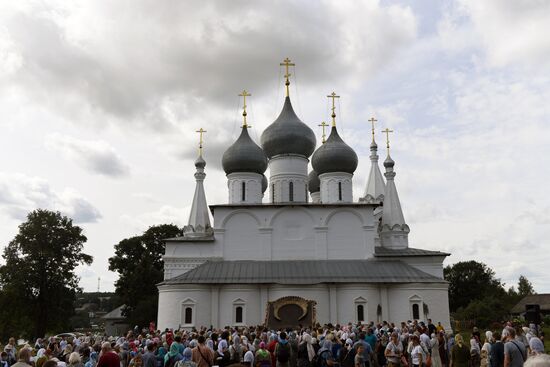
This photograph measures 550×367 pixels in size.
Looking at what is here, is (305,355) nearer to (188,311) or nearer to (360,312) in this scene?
(360,312)

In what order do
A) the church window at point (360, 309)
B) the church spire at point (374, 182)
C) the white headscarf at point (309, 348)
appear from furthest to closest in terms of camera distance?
the church spire at point (374, 182)
the church window at point (360, 309)
the white headscarf at point (309, 348)

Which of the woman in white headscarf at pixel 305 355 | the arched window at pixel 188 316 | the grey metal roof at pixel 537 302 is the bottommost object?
the woman in white headscarf at pixel 305 355

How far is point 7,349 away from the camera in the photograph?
13305mm

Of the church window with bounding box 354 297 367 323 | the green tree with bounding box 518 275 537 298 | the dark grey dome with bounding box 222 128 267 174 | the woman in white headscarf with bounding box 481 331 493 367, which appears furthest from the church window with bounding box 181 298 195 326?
the green tree with bounding box 518 275 537 298

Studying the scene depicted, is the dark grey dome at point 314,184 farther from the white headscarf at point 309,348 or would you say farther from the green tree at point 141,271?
the white headscarf at point 309,348

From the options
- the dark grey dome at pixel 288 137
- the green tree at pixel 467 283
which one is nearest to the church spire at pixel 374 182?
the dark grey dome at pixel 288 137

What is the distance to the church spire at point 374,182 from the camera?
4325cm

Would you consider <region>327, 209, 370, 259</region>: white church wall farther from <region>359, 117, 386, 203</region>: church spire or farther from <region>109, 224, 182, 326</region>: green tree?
<region>109, 224, 182, 326</region>: green tree

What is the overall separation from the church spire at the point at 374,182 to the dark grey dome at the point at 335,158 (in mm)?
5953

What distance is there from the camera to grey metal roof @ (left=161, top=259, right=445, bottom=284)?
31.4 metres

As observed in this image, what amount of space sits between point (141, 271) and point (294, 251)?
17.4 metres

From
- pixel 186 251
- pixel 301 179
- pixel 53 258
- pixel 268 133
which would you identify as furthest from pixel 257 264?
pixel 53 258

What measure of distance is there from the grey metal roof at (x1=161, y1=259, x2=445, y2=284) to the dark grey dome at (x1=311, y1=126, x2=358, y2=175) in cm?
700

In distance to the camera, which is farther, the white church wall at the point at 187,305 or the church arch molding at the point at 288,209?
the church arch molding at the point at 288,209
